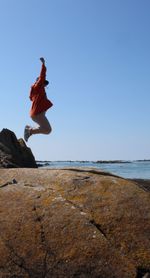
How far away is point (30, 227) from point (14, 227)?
0.75 ft

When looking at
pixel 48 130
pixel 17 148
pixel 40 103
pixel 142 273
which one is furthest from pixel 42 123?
pixel 17 148

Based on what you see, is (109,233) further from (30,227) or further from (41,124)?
(41,124)

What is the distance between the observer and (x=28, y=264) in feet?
19.1

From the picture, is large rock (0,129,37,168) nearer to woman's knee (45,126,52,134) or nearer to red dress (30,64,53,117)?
woman's knee (45,126,52,134)

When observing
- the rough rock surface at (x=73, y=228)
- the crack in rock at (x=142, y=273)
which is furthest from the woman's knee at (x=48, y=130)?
the crack in rock at (x=142, y=273)

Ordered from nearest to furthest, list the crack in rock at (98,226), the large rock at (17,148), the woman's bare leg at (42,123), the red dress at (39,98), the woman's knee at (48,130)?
the crack in rock at (98,226) → the red dress at (39,98) → the woman's bare leg at (42,123) → the woman's knee at (48,130) → the large rock at (17,148)

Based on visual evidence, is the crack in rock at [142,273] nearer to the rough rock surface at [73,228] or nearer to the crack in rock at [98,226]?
the rough rock surface at [73,228]

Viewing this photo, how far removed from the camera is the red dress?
10.1 meters

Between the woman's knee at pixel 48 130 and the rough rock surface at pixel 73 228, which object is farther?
the woman's knee at pixel 48 130

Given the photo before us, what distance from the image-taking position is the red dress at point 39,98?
1015 cm

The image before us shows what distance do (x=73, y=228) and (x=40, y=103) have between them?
15.0 ft

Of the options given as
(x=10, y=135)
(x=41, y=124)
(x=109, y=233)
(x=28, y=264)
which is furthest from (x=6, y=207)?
(x=10, y=135)

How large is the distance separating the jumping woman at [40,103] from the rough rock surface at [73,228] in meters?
3.28

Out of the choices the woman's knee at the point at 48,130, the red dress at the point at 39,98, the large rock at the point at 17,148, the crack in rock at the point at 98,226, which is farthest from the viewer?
the large rock at the point at 17,148
